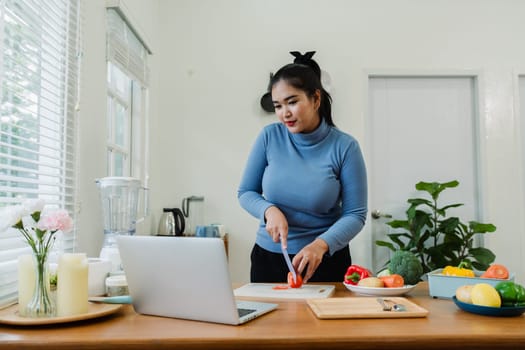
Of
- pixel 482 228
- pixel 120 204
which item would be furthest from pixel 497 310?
pixel 482 228

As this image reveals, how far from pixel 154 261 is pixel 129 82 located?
2206 mm

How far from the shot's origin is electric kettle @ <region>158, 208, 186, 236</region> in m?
3.34

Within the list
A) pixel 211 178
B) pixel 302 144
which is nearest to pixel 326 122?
pixel 302 144

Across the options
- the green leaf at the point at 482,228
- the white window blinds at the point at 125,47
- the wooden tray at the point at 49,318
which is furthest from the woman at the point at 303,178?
the green leaf at the point at 482,228

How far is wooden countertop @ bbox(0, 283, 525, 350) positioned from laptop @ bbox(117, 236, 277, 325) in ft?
0.09

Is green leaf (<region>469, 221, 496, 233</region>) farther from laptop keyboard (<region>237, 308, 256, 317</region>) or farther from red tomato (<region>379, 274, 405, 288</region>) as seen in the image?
laptop keyboard (<region>237, 308, 256, 317</region>)

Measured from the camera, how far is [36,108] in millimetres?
1794

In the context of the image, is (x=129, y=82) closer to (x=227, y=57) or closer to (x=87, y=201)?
(x=227, y=57)

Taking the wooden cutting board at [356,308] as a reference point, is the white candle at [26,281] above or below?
above

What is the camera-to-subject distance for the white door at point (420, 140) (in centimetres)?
378

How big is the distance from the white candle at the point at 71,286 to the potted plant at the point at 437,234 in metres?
2.64

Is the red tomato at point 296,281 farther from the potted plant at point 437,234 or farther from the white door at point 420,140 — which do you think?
the white door at point 420,140

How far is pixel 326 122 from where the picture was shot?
1879 mm

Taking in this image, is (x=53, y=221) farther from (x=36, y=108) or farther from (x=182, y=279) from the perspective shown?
(x=36, y=108)
